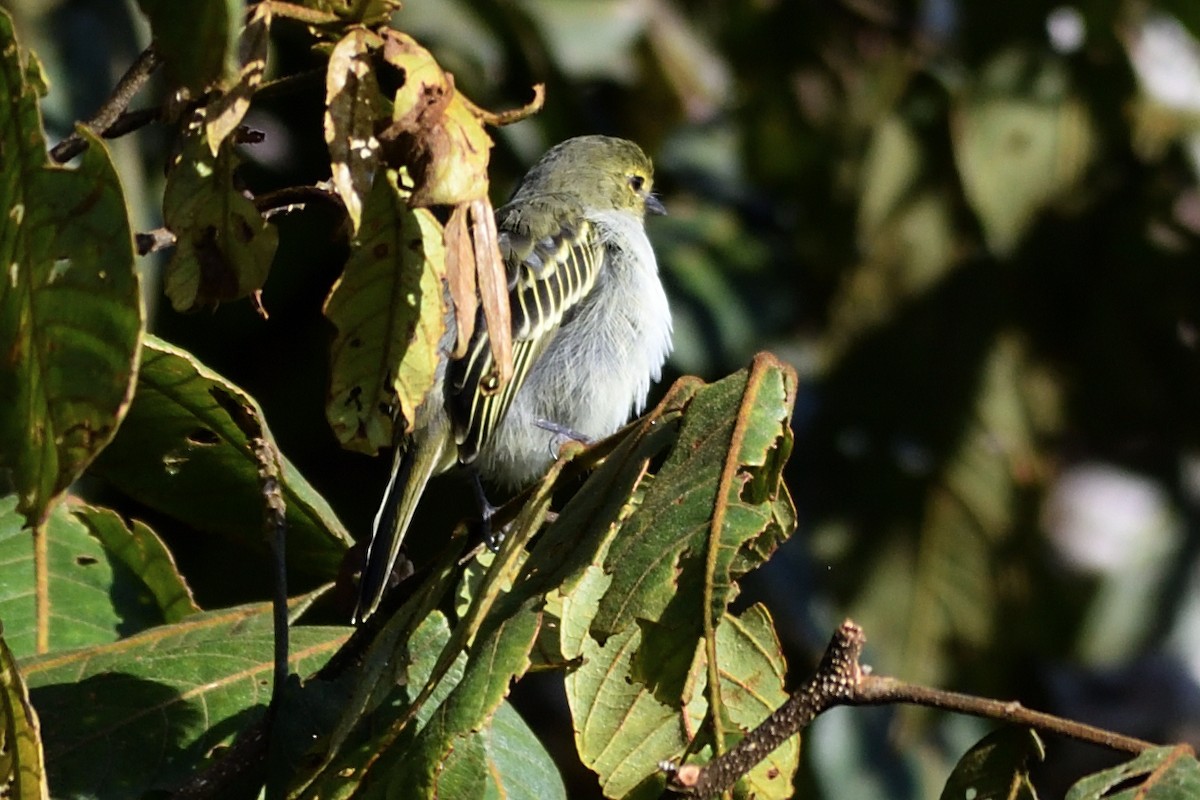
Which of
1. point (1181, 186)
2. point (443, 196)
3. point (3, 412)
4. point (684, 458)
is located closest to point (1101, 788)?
point (684, 458)

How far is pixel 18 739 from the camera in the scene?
162 centimetres

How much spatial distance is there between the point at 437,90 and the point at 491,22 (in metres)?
3.49

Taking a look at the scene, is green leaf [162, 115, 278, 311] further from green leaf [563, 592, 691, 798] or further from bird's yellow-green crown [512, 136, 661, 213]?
bird's yellow-green crown [512, 136, 661, 213]

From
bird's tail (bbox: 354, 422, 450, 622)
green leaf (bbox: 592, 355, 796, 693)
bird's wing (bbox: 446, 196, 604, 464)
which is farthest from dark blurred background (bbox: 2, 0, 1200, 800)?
green leaf (bbox: 592, 355, 796, 693)

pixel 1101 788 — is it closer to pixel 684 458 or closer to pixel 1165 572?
pixel 684 458

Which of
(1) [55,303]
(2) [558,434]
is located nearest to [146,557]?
(1) [55,303]

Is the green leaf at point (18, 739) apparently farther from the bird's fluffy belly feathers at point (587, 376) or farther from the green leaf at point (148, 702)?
the bird's fluffy belly feathers at point (587, 376)

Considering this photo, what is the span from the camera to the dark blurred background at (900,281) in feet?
16.9

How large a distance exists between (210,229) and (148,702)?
2.30 feet

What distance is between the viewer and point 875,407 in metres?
5.81

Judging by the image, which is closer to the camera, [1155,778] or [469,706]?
[469,706]

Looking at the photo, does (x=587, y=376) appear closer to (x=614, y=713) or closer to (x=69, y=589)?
(x=69, y=589)

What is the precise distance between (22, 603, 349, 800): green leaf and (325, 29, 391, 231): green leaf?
78 cm

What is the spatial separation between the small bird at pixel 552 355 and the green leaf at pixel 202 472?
89cm
